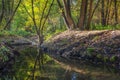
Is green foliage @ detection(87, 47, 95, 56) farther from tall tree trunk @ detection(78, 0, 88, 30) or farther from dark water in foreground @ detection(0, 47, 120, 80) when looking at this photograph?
tall tree trunk @ detection(78, 0, 88, 30)

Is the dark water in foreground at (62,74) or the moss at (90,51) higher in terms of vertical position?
the moss at (90,51)

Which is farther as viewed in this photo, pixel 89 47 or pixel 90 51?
pixel 89 47

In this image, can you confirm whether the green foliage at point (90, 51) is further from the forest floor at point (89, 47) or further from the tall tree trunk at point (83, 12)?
the tall tree trunk at point (83, 12)

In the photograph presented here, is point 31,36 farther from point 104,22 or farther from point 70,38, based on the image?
point 70,38

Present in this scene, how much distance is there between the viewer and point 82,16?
27.1 m

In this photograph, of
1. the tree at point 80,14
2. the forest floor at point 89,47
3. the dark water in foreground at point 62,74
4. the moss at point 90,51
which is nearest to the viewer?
the dark water in foreground at point 62,74

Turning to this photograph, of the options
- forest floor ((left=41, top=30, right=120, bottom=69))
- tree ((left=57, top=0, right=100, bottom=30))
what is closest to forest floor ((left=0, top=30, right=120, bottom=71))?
forest floor ((left=41, top=30, right=120, bottom=69))

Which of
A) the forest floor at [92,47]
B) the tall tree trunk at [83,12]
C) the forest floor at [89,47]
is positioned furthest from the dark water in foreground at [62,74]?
the tall tree trunk at [83,12]

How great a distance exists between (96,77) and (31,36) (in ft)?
118

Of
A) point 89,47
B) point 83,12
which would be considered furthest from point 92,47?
point 83,12

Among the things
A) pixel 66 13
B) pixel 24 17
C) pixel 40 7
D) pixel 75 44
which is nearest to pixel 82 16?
pixel 66 13

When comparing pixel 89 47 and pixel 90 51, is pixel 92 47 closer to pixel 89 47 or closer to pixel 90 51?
pixel 89 47

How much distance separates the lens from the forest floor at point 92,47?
696 inches

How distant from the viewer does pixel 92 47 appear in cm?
1980
